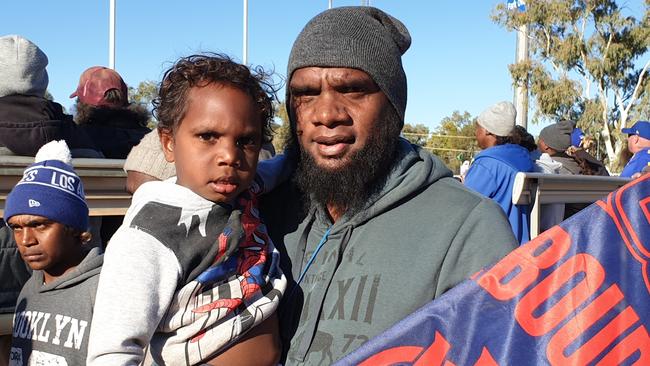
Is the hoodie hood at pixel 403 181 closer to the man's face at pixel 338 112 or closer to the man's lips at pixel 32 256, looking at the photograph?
the man's face at pixel 338 112

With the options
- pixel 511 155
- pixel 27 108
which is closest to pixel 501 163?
pixel 511 155

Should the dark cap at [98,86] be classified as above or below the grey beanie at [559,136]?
above

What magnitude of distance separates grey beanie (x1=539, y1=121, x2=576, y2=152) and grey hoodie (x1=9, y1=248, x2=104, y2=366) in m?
Result: 6.02

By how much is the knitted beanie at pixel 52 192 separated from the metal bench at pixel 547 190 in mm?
3153

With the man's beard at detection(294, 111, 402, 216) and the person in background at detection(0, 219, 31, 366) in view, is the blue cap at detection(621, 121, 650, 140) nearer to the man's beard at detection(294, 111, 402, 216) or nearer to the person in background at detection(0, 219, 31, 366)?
the man's beard at detection(294, 111, 402, 216)

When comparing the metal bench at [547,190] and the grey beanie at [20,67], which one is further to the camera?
the metal bench at [547,190]

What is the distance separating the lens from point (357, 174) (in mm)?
2260

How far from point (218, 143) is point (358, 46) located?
0.50m

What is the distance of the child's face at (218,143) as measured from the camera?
216 cm

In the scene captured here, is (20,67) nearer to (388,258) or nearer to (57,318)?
(57,318)

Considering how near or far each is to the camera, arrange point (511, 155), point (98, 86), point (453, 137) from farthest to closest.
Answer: point (453, 137) → point (511, 155) → point (98, 86)

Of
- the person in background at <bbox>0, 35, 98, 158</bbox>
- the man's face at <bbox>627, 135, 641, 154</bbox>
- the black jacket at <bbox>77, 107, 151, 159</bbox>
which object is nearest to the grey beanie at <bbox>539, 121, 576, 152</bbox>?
the man's face at <bbox>627, 135, 641, 154</bbox>

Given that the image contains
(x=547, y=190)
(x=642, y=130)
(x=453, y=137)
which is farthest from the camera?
(x=453, y=137)

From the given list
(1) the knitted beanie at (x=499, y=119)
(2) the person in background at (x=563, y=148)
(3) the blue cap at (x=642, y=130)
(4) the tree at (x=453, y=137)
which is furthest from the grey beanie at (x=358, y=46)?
(4) the tree at (x=453, y=137)
